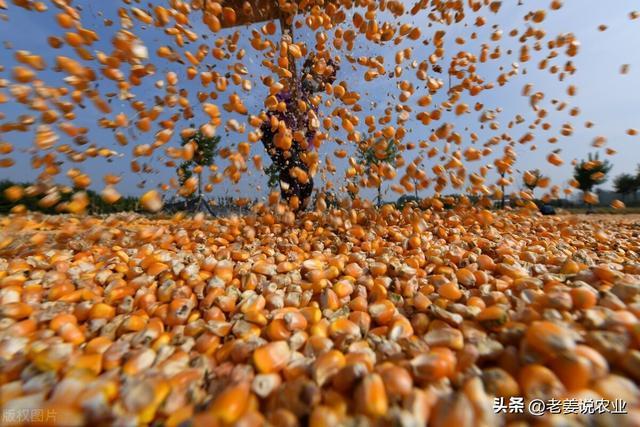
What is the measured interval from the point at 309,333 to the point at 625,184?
43545 millimetres

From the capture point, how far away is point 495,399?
89cm

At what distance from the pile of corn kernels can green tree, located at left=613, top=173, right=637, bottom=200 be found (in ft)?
135

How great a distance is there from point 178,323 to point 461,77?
355 centimetres

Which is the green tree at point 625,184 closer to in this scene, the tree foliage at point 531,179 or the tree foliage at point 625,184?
the tree foliage at point 625,184

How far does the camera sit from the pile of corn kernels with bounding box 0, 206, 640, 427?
0.88 meters

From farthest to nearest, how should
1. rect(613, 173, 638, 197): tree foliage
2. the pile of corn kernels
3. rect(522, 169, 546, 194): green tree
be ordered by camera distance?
rect(613, 173, 638, 197): tree foliage → rect(522, 169, 546, 194): green tree → the pile of corn kernels

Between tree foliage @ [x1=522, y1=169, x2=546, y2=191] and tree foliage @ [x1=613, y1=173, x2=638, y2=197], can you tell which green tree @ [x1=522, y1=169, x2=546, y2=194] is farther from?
tree foliage @ [x1=613, y1=173, x2=638, y2=197]

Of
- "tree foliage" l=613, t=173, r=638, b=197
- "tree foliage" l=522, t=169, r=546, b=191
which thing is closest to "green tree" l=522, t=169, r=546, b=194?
"tree foliage" l=522, t=169, r=546, b=191

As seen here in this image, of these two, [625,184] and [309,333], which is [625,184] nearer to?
[625,184]

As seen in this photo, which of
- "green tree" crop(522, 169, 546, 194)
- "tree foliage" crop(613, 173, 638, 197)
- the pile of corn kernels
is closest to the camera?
the pile of corn kernels

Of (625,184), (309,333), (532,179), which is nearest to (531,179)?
(532,179)

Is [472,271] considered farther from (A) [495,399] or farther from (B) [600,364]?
(A) [495,399]

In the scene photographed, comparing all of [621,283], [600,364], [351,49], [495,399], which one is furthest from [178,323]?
[351,49]

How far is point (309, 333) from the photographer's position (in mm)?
1335
